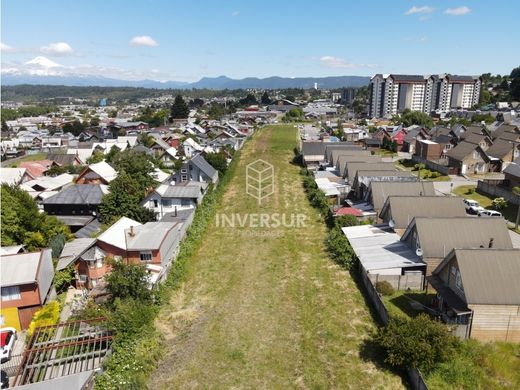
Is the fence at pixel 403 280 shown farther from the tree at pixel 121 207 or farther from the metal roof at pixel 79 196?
the metal roof at pixel 79 196

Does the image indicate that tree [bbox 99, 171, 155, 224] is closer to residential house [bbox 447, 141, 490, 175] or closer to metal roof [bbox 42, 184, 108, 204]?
metal roof [bbox 42, 184, 108, 204]

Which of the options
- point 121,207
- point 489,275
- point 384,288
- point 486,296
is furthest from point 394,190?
point 121,207

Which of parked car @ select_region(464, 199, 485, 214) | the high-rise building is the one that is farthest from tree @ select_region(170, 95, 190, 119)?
parked car @ select_region(464, 199, 485, 214)

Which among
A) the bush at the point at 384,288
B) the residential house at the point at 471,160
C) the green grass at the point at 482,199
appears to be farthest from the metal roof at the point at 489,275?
the residential house at the point at 471,160

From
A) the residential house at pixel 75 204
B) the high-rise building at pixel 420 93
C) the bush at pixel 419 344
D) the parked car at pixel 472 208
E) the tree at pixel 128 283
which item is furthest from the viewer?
the high-rise building at pixel 420 93

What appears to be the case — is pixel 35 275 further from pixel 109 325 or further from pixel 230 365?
pixel 230 365

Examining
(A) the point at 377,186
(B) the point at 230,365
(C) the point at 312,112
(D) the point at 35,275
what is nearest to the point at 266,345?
(B) the point at 230,365

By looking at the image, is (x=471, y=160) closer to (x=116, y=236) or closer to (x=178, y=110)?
(x=116, y=236)
